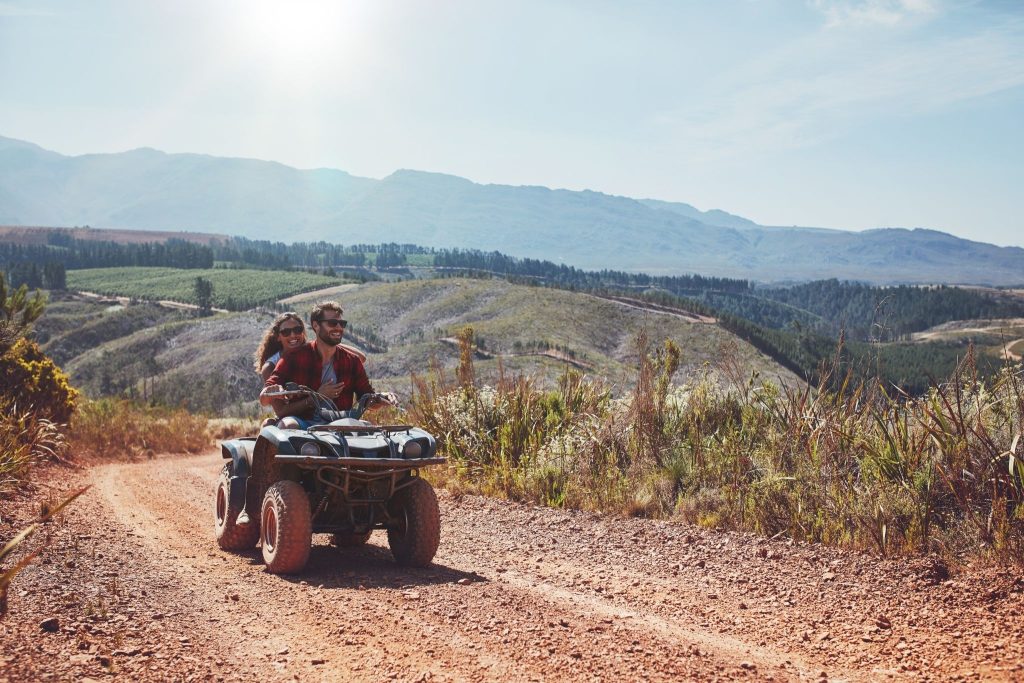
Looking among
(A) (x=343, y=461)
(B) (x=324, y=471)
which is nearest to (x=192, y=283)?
(B) (x=324, y=471)

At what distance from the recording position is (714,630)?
4.88 m

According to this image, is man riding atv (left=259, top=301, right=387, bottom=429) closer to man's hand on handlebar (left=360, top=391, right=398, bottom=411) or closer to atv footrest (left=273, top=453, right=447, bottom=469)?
man's hand on handlebar (left=360, top=391, right=398, bottom=411)

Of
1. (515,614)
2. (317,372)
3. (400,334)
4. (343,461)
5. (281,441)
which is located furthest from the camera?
(400,334)

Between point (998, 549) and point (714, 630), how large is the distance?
6.49 feet

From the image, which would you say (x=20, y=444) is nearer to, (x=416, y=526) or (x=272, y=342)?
(x=272, y=342)

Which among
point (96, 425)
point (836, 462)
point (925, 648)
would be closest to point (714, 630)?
point (925, 648)

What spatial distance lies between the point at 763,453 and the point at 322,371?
155 inches

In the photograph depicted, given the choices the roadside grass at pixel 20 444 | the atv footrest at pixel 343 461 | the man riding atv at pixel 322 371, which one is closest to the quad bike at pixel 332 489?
the atv footrest at pixel 343 461

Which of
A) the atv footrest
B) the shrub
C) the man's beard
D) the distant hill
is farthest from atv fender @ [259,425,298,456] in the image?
the distant hill

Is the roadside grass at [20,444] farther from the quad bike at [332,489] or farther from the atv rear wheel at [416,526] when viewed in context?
the atv rear wheel at [416,526]

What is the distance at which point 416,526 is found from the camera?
6117 millimetres

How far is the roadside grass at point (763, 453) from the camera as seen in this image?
6074 millimetres

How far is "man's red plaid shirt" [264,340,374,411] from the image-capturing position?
22.0ft

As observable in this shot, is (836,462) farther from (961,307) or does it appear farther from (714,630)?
(961,307)
